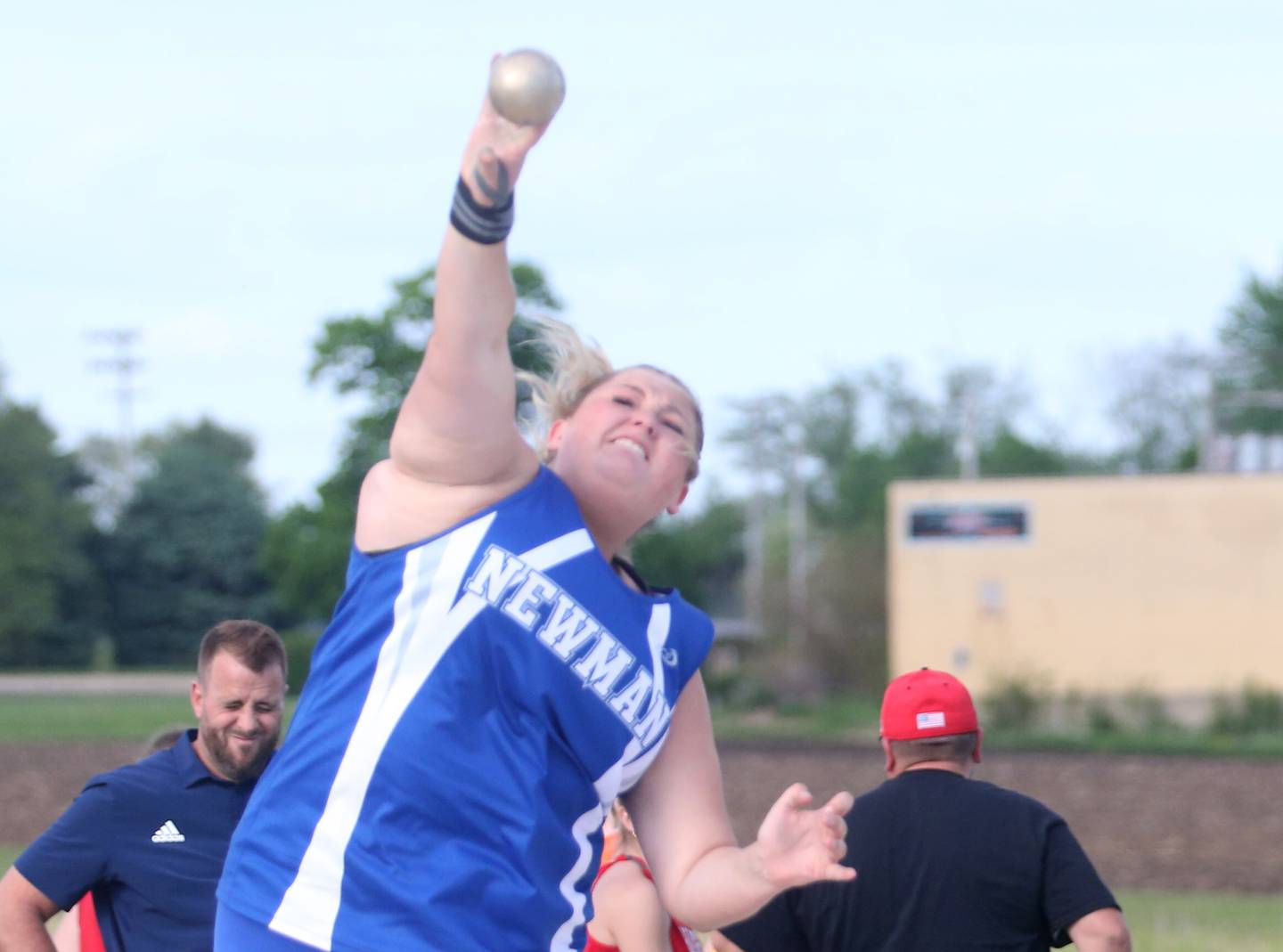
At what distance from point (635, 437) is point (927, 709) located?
2.01 metres

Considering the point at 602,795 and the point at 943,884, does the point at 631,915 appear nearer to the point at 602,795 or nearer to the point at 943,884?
the point at 943,884

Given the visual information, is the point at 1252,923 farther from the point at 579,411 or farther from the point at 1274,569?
the point at 1274,569

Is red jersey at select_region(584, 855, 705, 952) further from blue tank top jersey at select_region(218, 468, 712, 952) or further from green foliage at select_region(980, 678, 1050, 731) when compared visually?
green foliage at select_region(980, 678, 1050, 731)

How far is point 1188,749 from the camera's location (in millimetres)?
25797

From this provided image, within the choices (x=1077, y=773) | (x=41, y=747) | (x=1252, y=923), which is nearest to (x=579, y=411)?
(x=1252, y=923)

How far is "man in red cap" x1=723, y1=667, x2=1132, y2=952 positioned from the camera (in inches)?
171

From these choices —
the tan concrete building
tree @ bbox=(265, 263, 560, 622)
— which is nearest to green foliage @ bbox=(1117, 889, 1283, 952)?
the tan concrete building

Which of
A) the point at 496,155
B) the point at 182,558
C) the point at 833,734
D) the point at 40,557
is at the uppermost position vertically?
the point at 496,155

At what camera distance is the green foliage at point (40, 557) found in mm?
67625

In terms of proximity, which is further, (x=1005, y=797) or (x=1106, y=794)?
(x=1106, y=794)

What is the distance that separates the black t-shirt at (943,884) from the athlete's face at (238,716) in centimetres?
133

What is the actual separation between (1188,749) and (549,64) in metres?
25.3

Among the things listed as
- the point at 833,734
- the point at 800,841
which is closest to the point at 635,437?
the point at 800,841

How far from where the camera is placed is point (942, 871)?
4.38m
